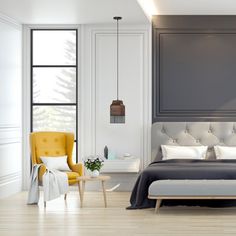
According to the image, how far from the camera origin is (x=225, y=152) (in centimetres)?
888

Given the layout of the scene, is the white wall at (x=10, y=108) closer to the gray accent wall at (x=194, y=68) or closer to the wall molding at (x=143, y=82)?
the wall molding at (x=143, y=82)

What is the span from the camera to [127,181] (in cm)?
932

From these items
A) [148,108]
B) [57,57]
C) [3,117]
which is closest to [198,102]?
[148,108]

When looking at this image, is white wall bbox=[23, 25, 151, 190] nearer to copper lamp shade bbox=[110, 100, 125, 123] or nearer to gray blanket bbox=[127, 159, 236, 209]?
copper lamp shade bbox=[110, 100, 125, 123]

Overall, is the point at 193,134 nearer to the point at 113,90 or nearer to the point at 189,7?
the point at 113,90

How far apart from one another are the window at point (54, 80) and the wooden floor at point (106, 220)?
1572mm

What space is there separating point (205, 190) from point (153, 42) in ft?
9.53

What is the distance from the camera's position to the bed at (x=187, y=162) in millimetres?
7434

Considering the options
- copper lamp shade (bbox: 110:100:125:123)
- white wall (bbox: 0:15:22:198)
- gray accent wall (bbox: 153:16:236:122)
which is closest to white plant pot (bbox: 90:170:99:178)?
copper lamp shade (bbox: 110:100:125:123)

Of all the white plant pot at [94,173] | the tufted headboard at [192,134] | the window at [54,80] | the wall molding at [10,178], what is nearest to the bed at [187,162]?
the tufted headboard at [192,134]

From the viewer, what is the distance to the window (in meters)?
9.48

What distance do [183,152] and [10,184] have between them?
2359 millimetres

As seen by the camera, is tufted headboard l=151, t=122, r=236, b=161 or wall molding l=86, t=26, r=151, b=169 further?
wall molding l=86, t=26, r=151, b=169

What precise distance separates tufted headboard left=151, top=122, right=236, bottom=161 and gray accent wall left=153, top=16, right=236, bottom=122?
125 mm
